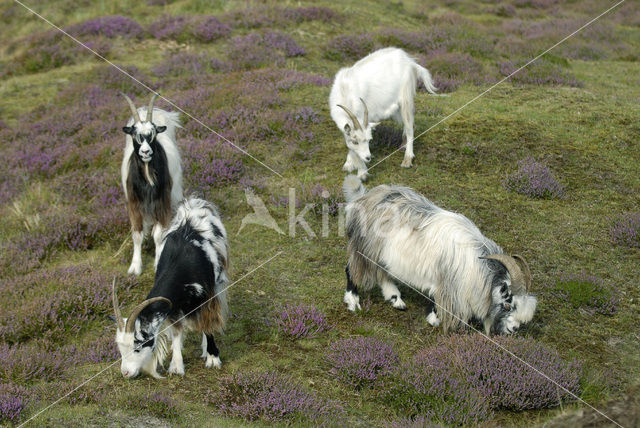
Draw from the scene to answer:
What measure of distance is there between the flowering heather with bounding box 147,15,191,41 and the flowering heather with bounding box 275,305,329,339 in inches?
533

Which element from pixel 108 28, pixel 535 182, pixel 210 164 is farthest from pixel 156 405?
pixel 108 28

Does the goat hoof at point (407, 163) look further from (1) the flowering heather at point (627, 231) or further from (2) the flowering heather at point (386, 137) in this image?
(1) the flowering heather at point (627, 231)

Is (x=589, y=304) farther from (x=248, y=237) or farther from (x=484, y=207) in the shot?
(x=248, y=237)

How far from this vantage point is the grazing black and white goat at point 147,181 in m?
8.35

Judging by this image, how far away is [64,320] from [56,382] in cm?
160

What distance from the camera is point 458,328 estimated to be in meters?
7.11

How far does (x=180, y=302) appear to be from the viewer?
6.43m

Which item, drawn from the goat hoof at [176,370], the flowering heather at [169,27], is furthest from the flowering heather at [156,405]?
the flowering heather at [169,27]

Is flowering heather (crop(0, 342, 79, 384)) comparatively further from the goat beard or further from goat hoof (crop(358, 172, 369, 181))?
goat hoof (crop(358, 172, 369, 181))

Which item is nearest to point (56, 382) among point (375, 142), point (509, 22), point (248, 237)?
point (248, 237)

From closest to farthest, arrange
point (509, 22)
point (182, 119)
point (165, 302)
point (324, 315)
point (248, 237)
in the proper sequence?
1. point (165, 302)
2. point (324, 315)
3. point (248, 237)
4. point (182, 119)
5. point (509, 22)

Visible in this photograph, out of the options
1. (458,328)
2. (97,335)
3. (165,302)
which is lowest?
(97,335)

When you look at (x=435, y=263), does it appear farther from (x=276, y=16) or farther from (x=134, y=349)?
(x=276, y=16)

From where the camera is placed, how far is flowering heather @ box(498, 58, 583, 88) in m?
15.3
